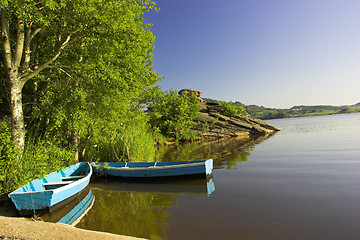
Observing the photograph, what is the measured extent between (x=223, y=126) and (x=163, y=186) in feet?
118

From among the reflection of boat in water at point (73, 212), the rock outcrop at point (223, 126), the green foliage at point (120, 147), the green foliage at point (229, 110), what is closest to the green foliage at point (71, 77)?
the green foliage at point (120, 147)

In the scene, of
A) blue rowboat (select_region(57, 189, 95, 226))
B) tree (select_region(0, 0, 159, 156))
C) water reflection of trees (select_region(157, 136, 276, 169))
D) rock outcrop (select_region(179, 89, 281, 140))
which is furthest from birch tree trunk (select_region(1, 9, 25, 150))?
rock outcrop (select_region(179, 89, 281, 140))

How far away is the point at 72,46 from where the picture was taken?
41.1 feet

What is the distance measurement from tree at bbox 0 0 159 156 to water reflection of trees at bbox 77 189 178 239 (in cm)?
473

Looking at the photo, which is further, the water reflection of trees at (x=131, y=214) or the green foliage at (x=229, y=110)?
the green foliage at (x=229, y=110)

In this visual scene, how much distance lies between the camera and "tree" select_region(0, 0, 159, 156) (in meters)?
9.41

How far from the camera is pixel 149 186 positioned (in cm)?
1146

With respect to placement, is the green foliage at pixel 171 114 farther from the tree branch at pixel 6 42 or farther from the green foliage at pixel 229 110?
the tree branch at pixel 6 42

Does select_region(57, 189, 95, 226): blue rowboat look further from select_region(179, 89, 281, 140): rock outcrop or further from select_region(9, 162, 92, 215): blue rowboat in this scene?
select_region(179, 89, 281, 140): rock outcrop

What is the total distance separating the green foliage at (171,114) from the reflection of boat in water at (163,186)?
74.2 ft

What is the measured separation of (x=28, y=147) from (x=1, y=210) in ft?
10.3

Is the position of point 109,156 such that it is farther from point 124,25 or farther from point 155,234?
point 155,234

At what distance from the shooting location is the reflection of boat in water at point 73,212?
7507 mm

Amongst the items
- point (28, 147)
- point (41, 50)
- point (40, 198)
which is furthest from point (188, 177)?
point (41, 50)
